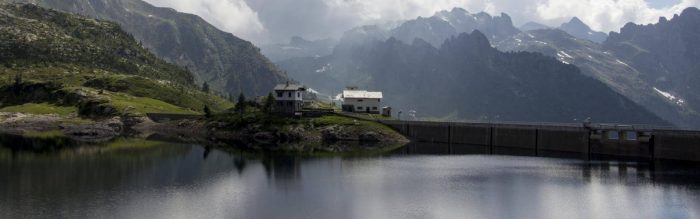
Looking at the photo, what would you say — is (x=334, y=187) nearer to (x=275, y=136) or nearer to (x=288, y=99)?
(x=275, y=136)

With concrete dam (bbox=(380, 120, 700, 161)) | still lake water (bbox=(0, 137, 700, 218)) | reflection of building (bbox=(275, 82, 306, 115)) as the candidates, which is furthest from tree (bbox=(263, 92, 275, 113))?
still lake water (bbox=(0, 137, 700, 218))

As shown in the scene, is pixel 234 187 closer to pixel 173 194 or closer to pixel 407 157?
pixel 173 194

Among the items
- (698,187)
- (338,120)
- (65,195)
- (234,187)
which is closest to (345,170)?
(234,187)

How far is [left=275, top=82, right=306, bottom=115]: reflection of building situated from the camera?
193250 millimetres

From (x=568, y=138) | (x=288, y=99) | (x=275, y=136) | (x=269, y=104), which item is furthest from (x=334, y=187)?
(x=269, y=104)

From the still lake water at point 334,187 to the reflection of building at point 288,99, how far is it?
6745 cm

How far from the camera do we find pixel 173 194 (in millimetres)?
77312

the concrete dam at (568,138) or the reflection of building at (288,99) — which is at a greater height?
the reflection of building at (288,99)

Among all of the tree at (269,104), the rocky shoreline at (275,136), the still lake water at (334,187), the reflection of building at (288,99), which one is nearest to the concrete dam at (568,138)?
the rocky shoreline at (275,136)

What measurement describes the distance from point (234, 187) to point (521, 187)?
43426 mm

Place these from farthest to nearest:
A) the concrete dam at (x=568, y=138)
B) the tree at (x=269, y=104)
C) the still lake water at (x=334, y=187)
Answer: the tree at (x=269, y=104) < the concrete dam at (x=568, y=138) < the still lake water at (x=334, y=187)

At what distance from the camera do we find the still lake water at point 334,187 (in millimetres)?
67938

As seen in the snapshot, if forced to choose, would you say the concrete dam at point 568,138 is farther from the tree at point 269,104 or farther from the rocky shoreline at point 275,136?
the tree at point 269,104

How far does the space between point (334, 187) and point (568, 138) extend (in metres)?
85.3
